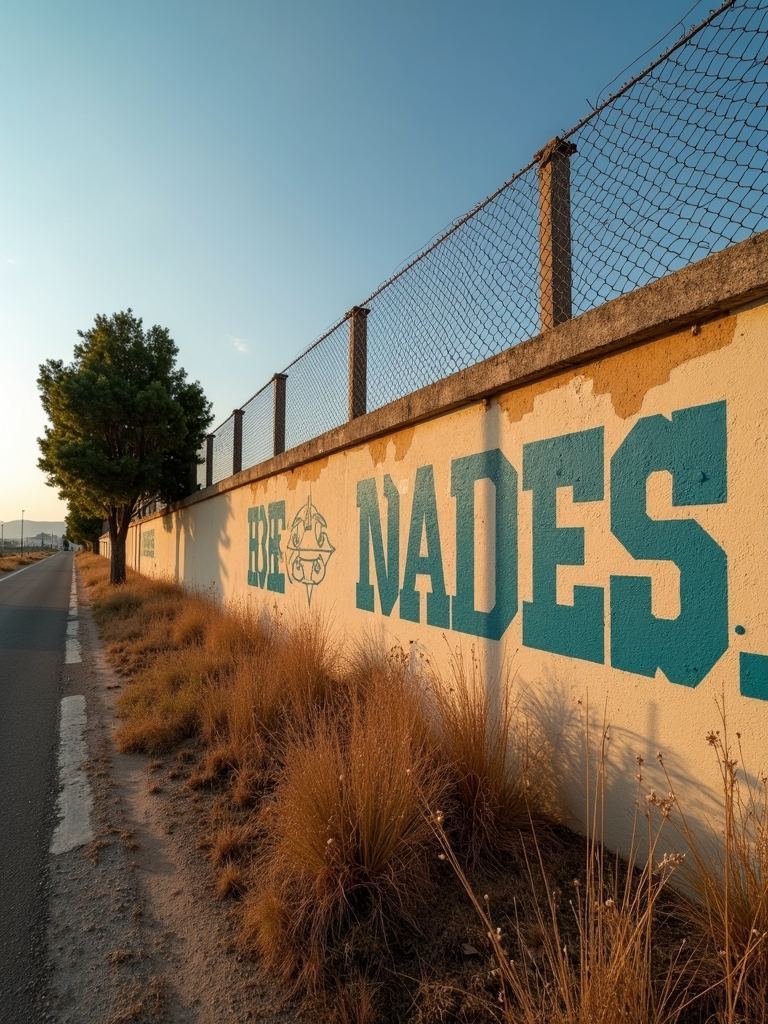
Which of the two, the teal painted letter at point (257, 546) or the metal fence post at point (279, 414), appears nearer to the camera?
the metal fence post at point (279, 414)

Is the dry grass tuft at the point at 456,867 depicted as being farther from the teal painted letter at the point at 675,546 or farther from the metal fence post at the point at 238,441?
the metal fence post at the point at 238,441

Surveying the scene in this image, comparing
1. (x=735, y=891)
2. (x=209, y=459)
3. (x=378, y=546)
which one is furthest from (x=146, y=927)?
(x=209, y=459)

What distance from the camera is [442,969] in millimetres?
1938

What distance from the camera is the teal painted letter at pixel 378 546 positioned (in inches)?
176

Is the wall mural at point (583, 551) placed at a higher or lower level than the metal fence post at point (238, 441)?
lower

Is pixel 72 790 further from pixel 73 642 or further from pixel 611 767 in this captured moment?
pixel 73 642

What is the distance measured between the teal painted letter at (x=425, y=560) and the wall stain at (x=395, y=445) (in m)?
0.30

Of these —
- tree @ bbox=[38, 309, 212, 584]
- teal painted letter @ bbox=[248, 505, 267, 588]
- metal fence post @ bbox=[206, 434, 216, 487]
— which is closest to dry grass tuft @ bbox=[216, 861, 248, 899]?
teal painted letter @ bbox=[248, 505, 267, 588]

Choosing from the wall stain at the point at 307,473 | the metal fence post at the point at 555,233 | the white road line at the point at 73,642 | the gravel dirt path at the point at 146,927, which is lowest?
the white road line at the point at 73,642

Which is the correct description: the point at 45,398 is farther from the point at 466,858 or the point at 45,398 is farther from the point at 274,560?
the point at 466,858

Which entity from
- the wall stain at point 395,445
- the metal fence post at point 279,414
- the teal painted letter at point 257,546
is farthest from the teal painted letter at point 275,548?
the wall stain at point 395,445

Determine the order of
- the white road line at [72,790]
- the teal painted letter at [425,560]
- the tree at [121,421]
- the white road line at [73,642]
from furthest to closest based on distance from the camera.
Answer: the tree at [121,421] → the white road line at [73,642] → the teal painted letter at [425,560] → the white road line at [72,790]

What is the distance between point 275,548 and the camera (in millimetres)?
7555

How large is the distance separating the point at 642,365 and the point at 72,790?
13.4 feet
